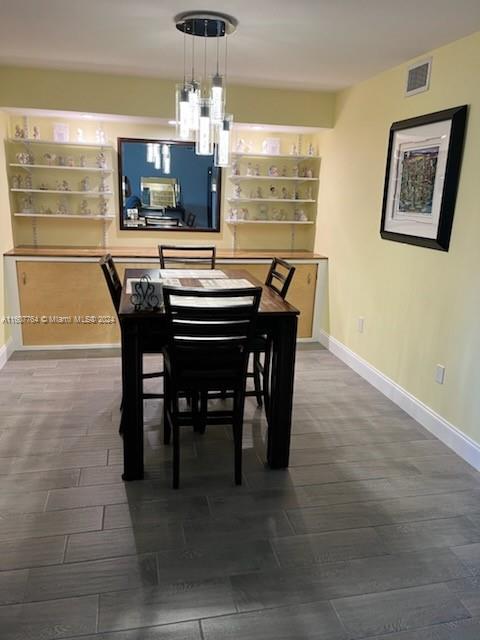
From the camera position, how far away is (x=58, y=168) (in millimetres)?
4359

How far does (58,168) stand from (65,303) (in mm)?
1237

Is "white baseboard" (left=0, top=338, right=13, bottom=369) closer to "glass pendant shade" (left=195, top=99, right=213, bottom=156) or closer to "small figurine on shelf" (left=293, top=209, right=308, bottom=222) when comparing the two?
"glass pendant shade" (left=195, top=99, right=213, bottom=156)

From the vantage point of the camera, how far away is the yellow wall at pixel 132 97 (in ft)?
12.5

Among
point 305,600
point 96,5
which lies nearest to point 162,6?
point 96,5

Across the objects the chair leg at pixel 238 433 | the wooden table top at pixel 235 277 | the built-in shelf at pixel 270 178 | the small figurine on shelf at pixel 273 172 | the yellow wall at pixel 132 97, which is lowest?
the chair leg at pixel 238 433

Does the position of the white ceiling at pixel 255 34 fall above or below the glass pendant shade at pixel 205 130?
above

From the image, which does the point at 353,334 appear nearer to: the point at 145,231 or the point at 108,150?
the point at 145,231

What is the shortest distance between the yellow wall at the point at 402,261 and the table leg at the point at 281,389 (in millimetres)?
1069

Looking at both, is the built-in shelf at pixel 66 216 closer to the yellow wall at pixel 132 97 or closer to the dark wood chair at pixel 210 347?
the yellow wall at pixel 132 97

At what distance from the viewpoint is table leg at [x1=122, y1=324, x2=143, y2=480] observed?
2.28 m

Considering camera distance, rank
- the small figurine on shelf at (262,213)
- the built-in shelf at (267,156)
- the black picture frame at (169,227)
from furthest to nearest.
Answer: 1. the small figurine on shelf at (262,213)
2. the built-in shelf at (267,156)
3. the black picture frame at (169,227)

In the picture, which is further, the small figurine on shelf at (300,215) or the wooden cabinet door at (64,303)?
the small figurine on shelf at (300,215)

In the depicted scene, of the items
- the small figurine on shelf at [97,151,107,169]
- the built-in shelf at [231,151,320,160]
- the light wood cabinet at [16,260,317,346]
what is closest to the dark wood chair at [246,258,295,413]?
the light wood cabinet at [16,260,317,346]

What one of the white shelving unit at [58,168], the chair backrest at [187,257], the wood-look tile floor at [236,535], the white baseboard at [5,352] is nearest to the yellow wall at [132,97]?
the white shelving unit at [58,168]
